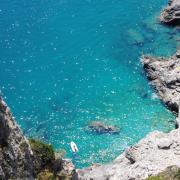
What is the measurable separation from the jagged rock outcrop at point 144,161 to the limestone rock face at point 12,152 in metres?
15.2

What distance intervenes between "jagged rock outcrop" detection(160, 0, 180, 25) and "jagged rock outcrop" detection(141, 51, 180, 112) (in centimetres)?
1207

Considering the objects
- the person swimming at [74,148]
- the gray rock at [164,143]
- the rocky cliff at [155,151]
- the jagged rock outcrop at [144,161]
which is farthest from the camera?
the person swimming at [74,148]

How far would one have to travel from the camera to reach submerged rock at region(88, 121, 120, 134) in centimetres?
6562

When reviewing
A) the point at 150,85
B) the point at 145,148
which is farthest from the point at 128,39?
the point at 145,148

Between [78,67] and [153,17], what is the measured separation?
20.4 meters

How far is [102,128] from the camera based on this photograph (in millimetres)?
65938

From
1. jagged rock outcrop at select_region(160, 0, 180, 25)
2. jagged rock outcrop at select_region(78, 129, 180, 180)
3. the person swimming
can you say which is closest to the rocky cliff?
jagged rock outcrop at select_region(78, 129, 180, 180)

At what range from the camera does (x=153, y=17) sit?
9019cm

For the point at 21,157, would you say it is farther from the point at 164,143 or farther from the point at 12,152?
the point at 164,143

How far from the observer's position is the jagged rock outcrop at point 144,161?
1916 inches

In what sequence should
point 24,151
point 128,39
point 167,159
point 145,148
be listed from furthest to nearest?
point 128,39 < point 145,148 < point 167,159 < point 24,151

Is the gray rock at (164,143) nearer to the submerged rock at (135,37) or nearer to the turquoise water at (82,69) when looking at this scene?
the turquoise water at (82,69)

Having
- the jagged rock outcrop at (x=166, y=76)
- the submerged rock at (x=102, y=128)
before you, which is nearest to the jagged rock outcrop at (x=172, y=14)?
the jagged rock outcrop at (x=166, y=76)

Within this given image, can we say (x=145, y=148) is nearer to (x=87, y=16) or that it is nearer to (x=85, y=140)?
(x=85, y=140)
